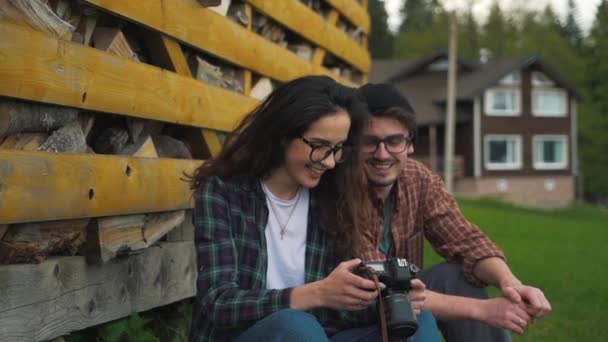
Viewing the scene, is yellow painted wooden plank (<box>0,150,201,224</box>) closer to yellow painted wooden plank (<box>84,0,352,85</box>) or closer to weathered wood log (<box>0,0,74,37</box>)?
weathered wood log (<box>0,0,74,37</box>)

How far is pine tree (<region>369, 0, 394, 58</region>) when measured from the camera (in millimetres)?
53625

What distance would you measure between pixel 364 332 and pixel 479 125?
35253 mm

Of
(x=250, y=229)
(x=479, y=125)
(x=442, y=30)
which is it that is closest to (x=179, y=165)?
(x=250, y=229)

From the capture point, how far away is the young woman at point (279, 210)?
275cm

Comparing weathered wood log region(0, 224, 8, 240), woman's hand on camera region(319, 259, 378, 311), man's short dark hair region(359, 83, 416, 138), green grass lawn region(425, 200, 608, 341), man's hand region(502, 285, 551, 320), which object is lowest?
green grass lawn region(425, 200, 608, 341)

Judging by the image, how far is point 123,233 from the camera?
3355mm

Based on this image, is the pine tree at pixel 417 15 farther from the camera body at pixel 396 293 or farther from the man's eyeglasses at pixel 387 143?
the camera body at pixel 396 293

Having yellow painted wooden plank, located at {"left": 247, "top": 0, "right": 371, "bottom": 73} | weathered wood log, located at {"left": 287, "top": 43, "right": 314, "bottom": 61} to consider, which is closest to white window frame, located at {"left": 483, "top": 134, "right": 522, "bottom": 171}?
yellow painted wooden plank, located at {"left": 247, "top": 0, "right": 371, "bottom": 73}

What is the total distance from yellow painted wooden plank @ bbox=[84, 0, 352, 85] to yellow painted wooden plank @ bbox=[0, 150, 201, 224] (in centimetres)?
54

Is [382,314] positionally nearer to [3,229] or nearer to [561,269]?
[3,229]

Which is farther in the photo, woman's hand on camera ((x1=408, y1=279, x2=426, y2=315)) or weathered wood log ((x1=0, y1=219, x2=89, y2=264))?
woman's hand on camera ((x1=408, y1=279, x2=426, y2=315))

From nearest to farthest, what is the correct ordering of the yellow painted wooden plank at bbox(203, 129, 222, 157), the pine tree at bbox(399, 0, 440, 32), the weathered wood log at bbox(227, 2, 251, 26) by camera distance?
the yellow painted wooden plank at bbox(203, 129, 222, 157) < the weathered wood log at bbox(227, 2, 251, 26) < the pine tree at bbox(399, 0, 440, 32)

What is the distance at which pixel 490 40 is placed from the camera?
200ft

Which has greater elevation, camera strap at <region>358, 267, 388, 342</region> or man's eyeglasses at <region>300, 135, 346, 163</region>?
man's eyeglasses at <region>300, 135, 346, 163</region>
